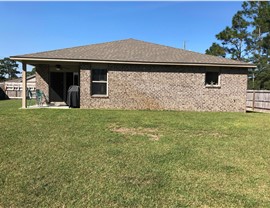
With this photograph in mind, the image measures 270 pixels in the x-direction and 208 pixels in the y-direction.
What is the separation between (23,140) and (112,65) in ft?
26.9

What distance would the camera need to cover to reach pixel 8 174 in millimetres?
4125

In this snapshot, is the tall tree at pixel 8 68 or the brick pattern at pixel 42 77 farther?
the tall tree at pixel 8 68

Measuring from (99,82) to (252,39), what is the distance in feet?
93.9

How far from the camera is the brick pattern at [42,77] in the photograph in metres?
15.9

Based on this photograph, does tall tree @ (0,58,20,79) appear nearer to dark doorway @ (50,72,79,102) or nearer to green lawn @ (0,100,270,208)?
dark doorway @ (50,72,79,102)

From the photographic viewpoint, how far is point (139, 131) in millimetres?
7730

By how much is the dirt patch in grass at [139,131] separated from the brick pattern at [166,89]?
573cm

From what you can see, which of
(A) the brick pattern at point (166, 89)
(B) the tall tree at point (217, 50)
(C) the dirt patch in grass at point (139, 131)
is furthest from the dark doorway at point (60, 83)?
(B) the tall tree at point (217, 50)

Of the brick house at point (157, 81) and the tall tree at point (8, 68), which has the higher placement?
the tall tree at point (8, 68)

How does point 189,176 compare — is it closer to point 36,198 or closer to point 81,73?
point 36,198

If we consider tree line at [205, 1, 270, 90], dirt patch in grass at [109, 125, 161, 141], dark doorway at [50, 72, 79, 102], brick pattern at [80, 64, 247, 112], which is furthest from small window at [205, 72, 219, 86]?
tree line at [205, 1, 270, 90]

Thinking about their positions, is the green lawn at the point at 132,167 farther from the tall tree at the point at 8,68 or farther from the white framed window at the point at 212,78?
the tall tree at the point at 8,68

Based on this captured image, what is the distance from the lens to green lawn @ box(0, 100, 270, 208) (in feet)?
11.3

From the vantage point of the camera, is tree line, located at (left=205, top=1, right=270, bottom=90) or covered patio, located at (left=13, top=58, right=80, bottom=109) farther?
tree line, located at (left=205, top=1, right=270, bottom=90)
